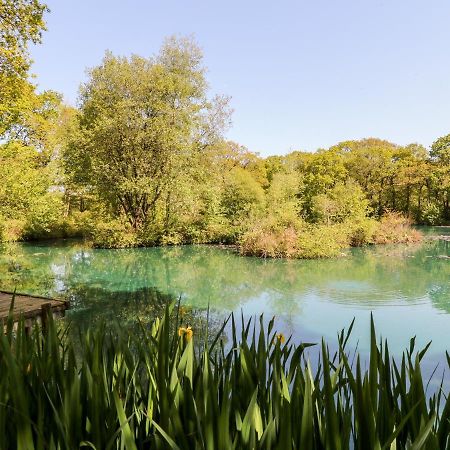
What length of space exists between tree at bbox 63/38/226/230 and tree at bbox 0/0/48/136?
777cm

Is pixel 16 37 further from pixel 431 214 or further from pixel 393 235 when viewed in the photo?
pixel 431 214

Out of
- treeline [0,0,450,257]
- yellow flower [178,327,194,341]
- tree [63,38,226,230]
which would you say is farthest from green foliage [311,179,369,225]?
yellow flower [178,327,194,341]

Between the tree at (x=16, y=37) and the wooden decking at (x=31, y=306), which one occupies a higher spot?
the tree at (x=16, y=37)

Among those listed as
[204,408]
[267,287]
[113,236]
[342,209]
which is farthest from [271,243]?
[204,408]

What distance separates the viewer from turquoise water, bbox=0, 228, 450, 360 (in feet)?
21.2

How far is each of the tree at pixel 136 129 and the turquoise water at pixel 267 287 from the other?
367 centimetres

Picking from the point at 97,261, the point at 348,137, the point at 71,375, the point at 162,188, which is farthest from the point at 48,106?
the point at 348,137

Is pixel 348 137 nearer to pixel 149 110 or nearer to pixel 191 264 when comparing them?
pixel 149 110

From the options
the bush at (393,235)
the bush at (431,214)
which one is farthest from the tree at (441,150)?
the bush at (393,235)

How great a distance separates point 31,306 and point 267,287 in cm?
638

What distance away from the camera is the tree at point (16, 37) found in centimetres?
746

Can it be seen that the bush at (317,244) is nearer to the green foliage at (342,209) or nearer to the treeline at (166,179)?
the treeline at (166,179)

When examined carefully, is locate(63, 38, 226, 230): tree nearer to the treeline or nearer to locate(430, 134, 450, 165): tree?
the treeline

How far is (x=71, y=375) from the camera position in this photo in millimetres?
1271
